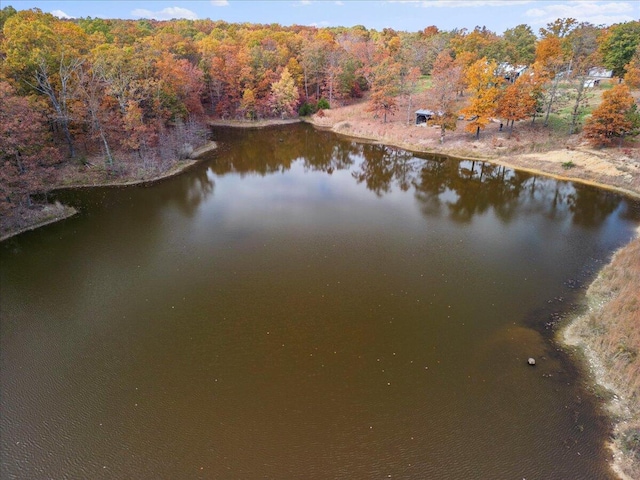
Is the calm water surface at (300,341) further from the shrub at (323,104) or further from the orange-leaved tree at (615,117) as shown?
the shrub at (323,104)

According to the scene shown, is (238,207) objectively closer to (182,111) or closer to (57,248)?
(57,248)

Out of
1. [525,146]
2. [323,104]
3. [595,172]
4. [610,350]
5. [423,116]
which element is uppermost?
[323,104]

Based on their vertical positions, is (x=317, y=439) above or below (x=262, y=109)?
below

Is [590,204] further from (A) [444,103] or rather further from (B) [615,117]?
(A) [444,103]

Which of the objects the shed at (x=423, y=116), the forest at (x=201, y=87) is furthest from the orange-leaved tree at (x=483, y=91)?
the shed at (x=423, y=116)

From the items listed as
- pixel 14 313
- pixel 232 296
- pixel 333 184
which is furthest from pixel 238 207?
pixel 14 313

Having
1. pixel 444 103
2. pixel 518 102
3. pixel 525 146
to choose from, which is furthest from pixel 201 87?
pixel 525 146

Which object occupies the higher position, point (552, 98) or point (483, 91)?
point (483, 91)
